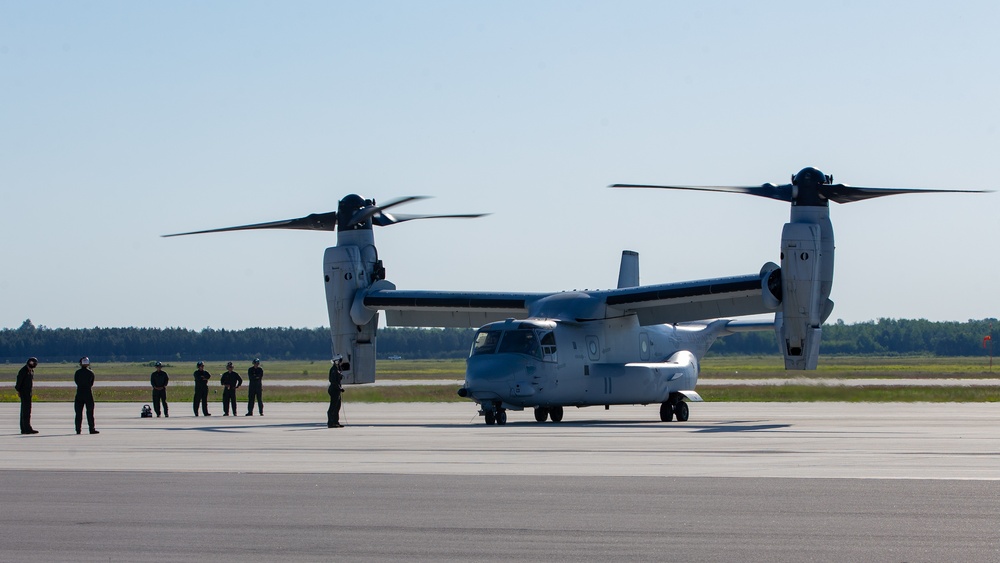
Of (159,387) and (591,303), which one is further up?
(591,303)

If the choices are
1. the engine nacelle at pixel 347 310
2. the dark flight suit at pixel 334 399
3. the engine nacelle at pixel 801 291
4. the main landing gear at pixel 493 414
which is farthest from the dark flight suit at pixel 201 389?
the engine nacelle at pixel 801 291

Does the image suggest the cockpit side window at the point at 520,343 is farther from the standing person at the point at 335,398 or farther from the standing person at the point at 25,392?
the standing person at the point at 25,392

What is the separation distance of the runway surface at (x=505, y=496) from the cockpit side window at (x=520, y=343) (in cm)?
452

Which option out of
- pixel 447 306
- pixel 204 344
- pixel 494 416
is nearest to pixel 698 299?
pixel 494 416

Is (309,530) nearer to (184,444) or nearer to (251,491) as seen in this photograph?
(251,491)

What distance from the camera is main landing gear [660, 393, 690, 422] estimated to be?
31.4m

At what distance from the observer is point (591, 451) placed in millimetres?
18734

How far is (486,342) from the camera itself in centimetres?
2877

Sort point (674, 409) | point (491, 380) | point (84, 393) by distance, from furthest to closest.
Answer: point (674, 409) → point (491, 380) → point (84, 393)

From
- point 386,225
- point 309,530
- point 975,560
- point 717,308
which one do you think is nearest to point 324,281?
point 386,225

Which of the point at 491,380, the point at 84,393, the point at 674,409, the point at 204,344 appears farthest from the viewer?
the point at 204,344

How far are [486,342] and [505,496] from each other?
16.2m

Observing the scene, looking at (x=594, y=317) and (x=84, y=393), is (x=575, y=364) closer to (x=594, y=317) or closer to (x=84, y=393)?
(x=594, y=317)

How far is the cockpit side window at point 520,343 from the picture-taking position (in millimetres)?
28375
